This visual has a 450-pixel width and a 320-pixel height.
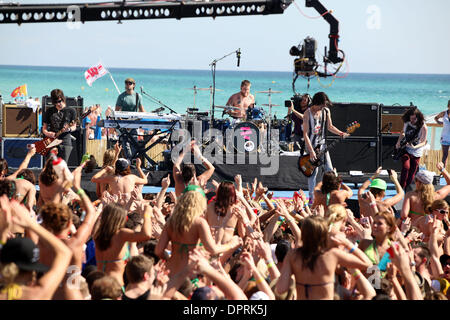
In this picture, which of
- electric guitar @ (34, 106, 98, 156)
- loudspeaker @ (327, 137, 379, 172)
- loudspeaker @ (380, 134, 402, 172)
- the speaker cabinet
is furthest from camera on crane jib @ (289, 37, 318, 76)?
the speaker cabinet

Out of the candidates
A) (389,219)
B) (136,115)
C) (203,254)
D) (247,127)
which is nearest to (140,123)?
(136,115)

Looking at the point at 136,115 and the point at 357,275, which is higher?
the point at 136,115

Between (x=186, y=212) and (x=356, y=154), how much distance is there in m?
7.45

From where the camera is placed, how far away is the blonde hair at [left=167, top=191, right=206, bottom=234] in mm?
4508

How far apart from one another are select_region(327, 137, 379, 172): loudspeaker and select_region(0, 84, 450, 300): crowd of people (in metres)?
5.31

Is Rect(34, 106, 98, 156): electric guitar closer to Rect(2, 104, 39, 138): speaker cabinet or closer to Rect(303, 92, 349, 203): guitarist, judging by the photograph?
Rect(2, 104, 39, 138): speaker cabinet

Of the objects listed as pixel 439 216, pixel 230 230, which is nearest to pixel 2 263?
pixel 230 230

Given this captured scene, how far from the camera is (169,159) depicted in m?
11.1

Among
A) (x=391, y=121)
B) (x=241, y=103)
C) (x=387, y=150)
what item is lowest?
(x=387, y=150)

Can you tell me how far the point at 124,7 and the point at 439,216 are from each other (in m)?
5.22

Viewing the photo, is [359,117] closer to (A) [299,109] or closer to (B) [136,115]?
(A) [299,109]

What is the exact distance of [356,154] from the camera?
37.7ft

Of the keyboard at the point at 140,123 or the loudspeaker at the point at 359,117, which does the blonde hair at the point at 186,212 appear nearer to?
the keyboard at the point at 140,123
